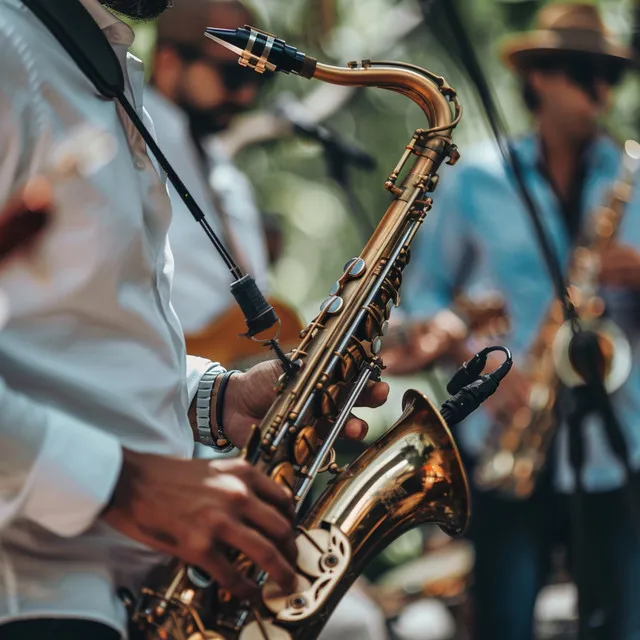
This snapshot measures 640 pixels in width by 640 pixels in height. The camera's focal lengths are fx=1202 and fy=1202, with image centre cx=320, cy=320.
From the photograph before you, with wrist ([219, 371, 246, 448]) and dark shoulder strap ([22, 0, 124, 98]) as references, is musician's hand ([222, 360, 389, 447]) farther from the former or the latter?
dark shoulder strap ([22, 0, 124, 98])

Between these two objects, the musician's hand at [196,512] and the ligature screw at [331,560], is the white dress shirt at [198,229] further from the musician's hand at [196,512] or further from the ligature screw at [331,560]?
the musician's hand at [196,512]

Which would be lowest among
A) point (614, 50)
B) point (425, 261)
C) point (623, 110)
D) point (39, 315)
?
point (39, 315)

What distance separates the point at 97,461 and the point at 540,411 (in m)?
2.95

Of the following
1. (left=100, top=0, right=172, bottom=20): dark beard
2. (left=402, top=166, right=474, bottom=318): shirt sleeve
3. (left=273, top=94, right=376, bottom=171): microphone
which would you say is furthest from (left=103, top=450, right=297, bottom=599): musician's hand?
(left=273, top=94, right=376, bottom=171): microphone

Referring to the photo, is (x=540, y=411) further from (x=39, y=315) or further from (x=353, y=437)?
(x=39, y=315)

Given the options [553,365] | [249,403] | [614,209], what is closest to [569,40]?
[614,209]

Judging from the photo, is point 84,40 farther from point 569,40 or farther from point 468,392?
point 569,40

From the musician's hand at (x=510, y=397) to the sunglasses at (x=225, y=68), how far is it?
4.89ft

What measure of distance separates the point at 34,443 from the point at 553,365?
9.88 ft

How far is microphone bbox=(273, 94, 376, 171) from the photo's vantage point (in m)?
4.64

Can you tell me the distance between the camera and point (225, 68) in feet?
15.5

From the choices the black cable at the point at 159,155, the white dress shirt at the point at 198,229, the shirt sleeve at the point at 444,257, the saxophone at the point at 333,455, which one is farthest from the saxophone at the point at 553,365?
the black cable at the point at 159,155

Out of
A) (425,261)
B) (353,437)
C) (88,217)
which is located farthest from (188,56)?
(88,217)

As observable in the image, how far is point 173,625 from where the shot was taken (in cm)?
186
